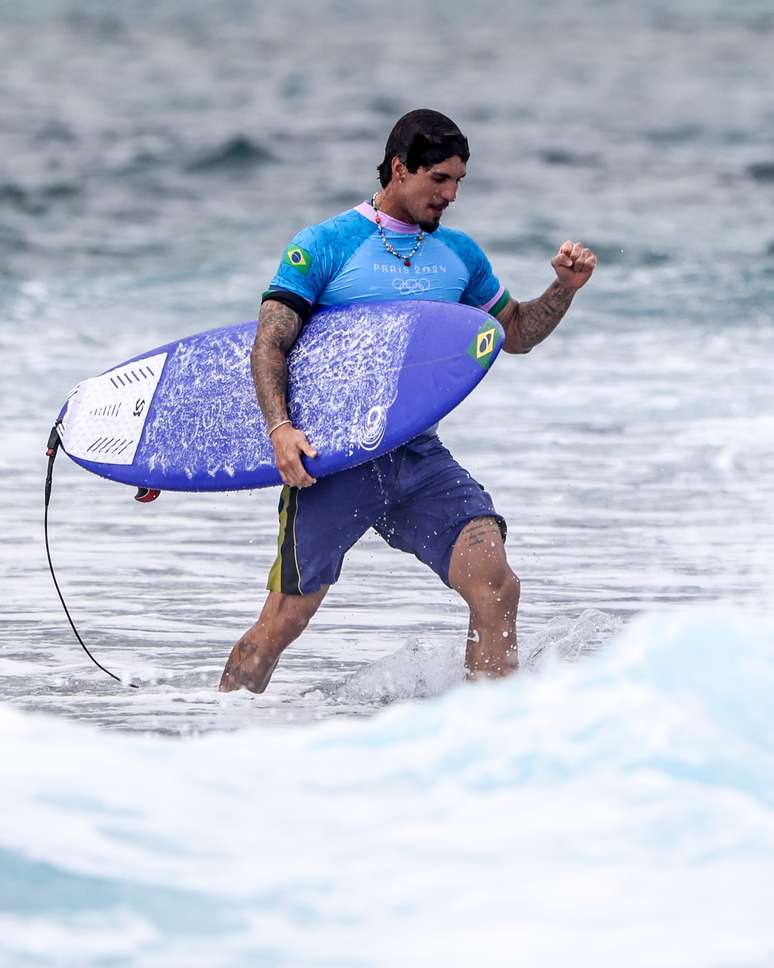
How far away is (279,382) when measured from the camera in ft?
14.9

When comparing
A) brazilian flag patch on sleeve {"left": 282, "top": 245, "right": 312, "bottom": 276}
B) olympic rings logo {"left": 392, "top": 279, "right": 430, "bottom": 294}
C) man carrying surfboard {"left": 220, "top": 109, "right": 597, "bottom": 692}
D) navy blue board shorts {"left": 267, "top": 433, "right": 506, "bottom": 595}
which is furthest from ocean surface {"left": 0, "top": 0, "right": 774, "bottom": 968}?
brazilian flag patch on sleeve {"left": 282, "top": 245, "right": 312, "bottom": 276}

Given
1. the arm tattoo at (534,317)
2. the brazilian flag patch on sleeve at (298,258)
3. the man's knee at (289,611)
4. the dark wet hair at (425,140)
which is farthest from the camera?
the arm tattoo at (534,317)

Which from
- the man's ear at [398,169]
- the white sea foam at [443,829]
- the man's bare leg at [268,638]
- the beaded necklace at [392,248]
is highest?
the man's ear at [398,169]

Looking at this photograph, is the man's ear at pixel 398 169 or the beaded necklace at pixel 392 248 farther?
the beaded necklace at pixel 392 248

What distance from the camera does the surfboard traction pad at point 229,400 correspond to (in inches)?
185

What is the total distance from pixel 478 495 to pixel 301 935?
185 centimetres

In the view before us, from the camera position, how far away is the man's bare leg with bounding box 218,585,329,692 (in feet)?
15.4

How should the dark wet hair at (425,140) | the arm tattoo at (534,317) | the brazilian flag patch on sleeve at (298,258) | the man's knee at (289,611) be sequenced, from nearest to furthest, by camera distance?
1. the dark wet hair at (425,140)
2. the brazilian flag patch on sleeve at (298,258)
3. the man's knee at (289,611)
4. the arm tattoo at (534,317)

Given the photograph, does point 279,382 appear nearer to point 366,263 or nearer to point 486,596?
point 366,263

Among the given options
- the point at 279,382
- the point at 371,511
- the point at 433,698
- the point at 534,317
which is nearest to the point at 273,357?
the point at 279,382

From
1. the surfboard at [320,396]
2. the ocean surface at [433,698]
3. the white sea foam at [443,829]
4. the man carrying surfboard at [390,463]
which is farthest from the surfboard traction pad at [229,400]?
the white sea foam at [443,829]

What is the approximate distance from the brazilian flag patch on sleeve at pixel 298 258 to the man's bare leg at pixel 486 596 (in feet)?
2.69

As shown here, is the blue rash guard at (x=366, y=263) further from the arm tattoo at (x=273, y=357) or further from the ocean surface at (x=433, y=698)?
the ocean surface at (x=433, y=698)

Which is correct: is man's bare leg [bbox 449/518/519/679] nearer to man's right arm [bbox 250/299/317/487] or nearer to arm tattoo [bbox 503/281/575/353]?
man's right arm [bbox 250/299/317/487]
